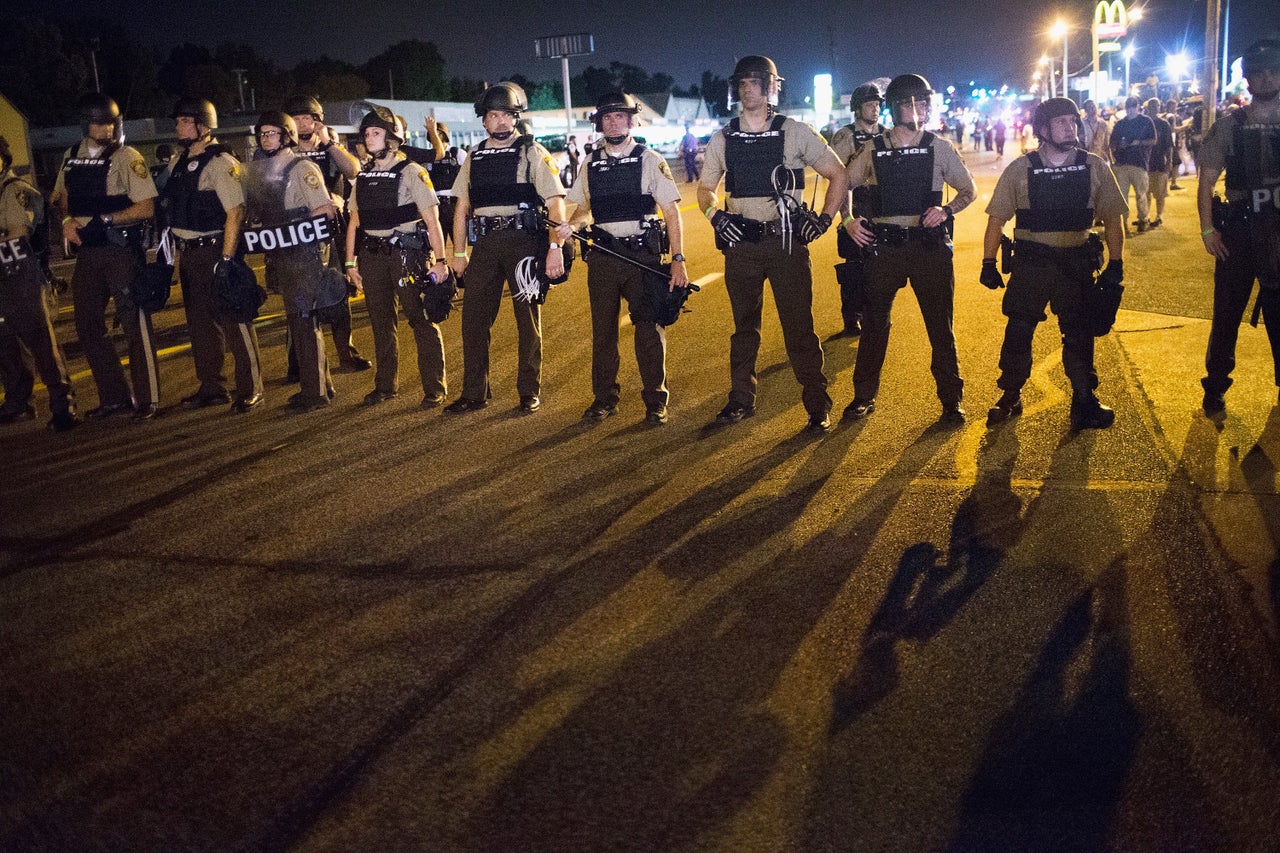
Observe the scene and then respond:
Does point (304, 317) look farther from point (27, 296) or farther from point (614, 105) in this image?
point (614, 105)

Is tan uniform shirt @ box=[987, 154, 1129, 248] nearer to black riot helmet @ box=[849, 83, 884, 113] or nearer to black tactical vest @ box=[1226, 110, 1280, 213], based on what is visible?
black tactical vest @ box=[1226, 110, 1280, 213]

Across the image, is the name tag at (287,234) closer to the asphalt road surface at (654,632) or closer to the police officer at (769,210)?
the asphalt road surface at (654,632)

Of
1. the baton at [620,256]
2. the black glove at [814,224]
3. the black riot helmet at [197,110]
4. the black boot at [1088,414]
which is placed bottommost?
the black boot at [1088,414]

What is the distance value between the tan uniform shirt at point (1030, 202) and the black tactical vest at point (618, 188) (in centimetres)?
220

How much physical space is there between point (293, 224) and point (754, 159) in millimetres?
3432

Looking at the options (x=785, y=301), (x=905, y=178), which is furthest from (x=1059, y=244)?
(x=785, y=301)

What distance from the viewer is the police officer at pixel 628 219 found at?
7641 millimetres

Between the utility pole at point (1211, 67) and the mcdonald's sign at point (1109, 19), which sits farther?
the mcdonald's sign at point (1109, 19)

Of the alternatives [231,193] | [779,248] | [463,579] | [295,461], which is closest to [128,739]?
[463,579]

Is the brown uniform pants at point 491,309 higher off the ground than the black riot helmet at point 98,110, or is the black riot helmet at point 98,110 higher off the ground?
the black riot helmet at point 98,110

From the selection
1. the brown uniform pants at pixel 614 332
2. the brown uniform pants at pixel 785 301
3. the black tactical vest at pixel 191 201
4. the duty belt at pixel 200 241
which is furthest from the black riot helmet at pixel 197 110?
the brown uniform pants at pixel 785 301

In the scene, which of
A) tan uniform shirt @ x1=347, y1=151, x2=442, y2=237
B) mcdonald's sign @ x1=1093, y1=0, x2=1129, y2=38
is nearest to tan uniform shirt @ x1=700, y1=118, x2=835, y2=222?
tan uniform shirt @ x1=347, y1=151, x2=442, y2=237

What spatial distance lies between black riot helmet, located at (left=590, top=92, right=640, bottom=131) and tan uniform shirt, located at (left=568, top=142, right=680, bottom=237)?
237 mm

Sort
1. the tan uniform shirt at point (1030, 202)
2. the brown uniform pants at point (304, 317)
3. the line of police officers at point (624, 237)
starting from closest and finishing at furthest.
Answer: the tan uniform shirt at point (1030, 202) → the line of police officers at point (624, 237) → the brown uniform pants at point (304, 317)
